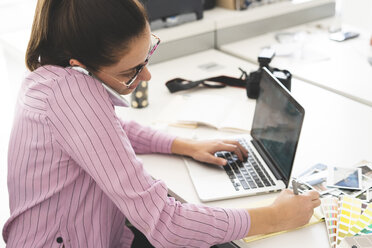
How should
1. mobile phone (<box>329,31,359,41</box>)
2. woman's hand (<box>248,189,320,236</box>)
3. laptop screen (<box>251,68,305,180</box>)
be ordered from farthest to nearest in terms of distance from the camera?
mobile phone (<box>329,31,359,41</box>)
laptop screen (<box>251,68,305,180</box>)
woman's hand (<box>248,189,320,236</box>)

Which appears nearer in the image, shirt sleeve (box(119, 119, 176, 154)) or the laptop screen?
the laptop screen

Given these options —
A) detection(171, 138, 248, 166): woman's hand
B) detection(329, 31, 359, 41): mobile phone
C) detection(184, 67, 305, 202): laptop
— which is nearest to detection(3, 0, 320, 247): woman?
detection(184, 67, 305, 202): laptop

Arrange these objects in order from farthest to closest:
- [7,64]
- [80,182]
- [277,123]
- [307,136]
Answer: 1. [7,64]
2. [307,136]
3. [277,123]
4. [80,182]

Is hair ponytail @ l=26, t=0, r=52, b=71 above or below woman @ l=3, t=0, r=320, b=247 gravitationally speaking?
above

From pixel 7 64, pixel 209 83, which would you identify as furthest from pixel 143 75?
pixel 7 64

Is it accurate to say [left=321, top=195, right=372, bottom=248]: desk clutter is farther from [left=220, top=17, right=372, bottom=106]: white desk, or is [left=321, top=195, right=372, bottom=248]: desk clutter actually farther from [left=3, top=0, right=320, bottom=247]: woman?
[left=220, top=17, right=372, bottom=106]: white desk

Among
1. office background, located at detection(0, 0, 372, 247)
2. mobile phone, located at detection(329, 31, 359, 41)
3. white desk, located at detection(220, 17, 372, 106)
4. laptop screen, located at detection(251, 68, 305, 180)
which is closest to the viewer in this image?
laptop screen, located at detection(251, 68, 305, 180)

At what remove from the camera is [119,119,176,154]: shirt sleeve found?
143cm

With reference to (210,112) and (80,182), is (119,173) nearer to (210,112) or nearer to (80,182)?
(80,182)

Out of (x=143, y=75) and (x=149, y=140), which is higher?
(x=143, y=75)

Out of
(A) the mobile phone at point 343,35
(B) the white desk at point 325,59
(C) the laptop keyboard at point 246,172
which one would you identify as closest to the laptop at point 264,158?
(C) the laptop keyboard at point 246,172

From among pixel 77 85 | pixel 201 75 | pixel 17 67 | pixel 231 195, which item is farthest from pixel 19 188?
pixel 17 67

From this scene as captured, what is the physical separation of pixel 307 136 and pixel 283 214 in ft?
1.58

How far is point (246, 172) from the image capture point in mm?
1301
